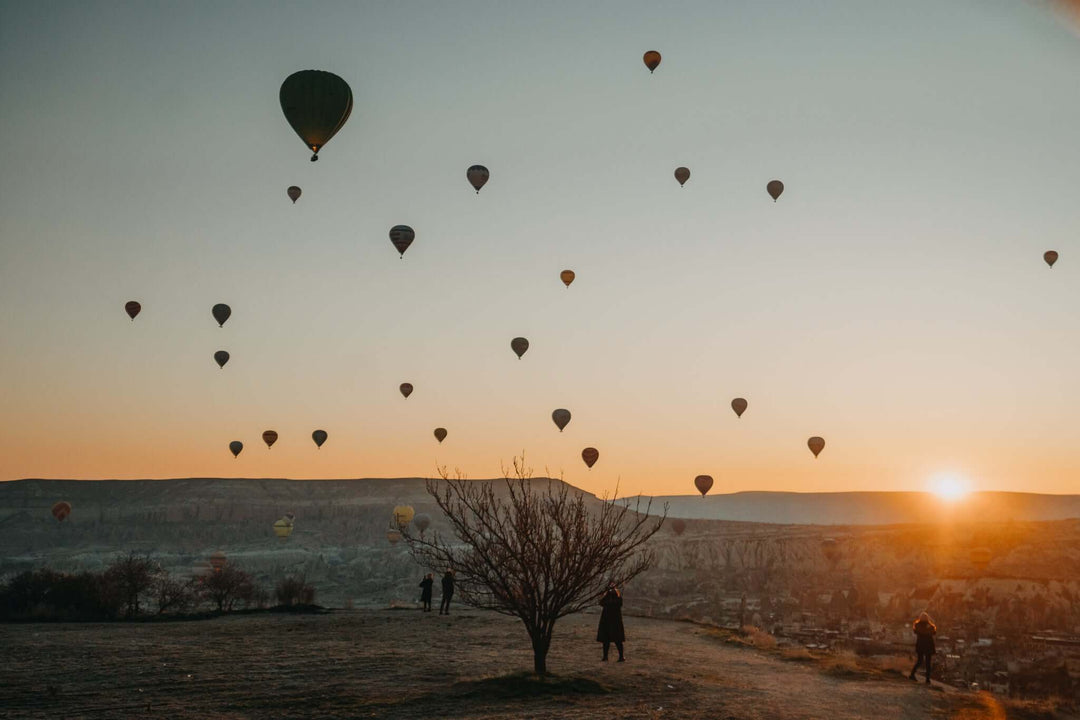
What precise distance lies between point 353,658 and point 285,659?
158 centimetres

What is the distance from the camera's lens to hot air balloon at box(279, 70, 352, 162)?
99.1 ft

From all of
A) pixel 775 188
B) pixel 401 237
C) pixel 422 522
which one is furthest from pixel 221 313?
pixel 422 522

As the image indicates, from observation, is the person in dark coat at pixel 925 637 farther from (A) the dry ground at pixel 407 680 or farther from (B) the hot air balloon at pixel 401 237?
(B) the hot air balloon at pixel 401 237

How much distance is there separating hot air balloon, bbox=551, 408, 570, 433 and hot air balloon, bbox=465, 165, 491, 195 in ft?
44.9

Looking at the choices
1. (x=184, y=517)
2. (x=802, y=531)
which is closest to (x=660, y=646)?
(x=802, y=531)

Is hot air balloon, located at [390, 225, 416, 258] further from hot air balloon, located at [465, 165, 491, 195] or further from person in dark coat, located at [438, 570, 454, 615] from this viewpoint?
person in dark coat, located at [438, 570, 454, 615]

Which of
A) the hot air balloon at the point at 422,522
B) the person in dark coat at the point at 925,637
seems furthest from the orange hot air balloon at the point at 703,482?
the person in dark coat at the point at 925,637

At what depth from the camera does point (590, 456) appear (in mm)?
48688

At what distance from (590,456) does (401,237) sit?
18463 millimetres

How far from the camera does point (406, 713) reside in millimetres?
13930

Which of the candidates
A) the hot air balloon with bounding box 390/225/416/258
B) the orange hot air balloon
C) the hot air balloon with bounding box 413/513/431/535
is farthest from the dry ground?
the hot air balloon with bounding box 413/513/431/535

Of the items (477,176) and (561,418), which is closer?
(477,176)

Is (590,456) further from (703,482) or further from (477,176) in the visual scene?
(477,176)

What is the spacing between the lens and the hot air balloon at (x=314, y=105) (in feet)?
99.1
